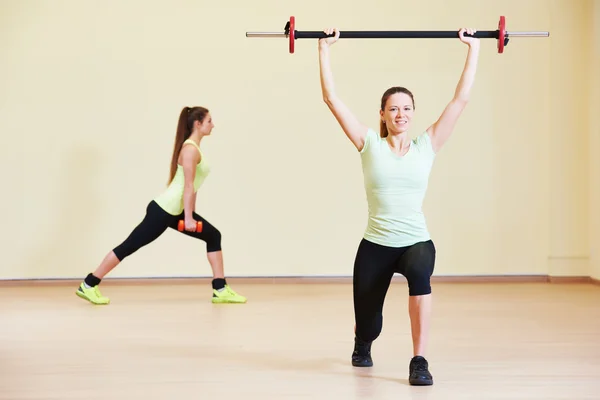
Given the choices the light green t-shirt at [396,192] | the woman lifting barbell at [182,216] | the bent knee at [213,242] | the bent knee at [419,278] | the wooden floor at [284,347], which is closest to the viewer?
the wooden floor at [284,347]

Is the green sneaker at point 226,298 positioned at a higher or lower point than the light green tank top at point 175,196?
lower

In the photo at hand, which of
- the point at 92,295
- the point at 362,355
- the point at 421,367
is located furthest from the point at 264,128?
the point at 421,367

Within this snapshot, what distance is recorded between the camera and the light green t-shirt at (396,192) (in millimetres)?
3377

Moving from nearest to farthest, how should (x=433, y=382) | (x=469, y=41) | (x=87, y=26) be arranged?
(x=433, y=382)
(x=469, y=41)
(x=87, y=26)

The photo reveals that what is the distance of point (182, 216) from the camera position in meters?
5.57

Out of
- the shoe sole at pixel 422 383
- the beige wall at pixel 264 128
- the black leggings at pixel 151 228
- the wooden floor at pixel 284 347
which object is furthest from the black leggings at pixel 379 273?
the beige wall at pixel 264 128

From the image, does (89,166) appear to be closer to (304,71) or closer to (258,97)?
(258,97)

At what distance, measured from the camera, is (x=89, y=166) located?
657cm

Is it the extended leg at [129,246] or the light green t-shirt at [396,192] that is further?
the extended leg at [129,246]

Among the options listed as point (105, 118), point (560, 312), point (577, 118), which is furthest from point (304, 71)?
point (560, 312)

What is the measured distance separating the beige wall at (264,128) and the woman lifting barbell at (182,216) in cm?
96

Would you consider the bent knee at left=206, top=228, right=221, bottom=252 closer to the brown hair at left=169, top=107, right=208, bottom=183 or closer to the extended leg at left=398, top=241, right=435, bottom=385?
the brown hair at left=169, top=107, right=208, bottom=183

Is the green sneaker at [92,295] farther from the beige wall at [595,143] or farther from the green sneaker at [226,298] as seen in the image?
the beige wall at [595,143]

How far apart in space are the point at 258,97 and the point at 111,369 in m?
3.45
